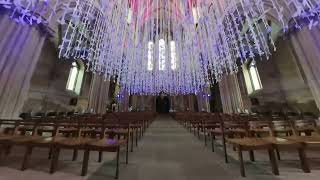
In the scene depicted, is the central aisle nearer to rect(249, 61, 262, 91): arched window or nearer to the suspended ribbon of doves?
the suspended ribbon of doves

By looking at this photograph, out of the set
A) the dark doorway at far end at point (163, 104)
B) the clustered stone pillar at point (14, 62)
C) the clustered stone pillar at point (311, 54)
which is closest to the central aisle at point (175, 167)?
the clustered stone pillar at point (14, 62)

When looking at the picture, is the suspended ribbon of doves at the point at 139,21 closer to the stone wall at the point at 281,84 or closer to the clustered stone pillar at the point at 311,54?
the clustered stone pillar at the point at 311,54

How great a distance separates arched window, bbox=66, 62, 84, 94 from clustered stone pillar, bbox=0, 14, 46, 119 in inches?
349

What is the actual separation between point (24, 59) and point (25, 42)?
0.92 meters

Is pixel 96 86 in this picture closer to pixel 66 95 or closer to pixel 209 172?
pixel 66 95

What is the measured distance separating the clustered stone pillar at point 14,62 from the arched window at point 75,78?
8.87 meters

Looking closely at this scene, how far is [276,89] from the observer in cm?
1650

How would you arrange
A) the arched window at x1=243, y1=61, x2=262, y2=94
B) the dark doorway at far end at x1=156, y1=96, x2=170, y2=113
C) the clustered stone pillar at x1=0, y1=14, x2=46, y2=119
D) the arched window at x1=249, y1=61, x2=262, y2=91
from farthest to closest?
the dark doorway at far end at x1=156, y1=96, x2=170, y2=113 < the arched window at x1=243, y1=61, x2=262, y2=94 < the arched window at x1=249, y1=61, x2=262, y2=91 < the clustered stone pillar at x1=0, y1=14, x2=46, y2=119

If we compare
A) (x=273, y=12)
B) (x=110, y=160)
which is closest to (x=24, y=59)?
(x=110, y=160)

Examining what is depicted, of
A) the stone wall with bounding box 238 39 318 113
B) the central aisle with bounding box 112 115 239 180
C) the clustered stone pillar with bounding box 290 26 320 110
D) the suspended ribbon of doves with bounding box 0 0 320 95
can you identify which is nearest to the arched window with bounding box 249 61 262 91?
the stone wall with bounding box 238 39 318 113

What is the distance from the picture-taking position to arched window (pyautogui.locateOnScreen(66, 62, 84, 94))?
18337 mm

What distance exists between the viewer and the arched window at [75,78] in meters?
18.3

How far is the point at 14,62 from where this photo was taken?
845cm

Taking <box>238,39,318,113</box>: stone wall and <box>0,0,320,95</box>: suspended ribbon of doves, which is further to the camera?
<box>238,39,318,113</box>: stone wall
